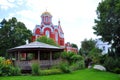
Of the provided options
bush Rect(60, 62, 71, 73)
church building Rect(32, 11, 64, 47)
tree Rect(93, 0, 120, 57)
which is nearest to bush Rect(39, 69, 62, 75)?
bush Rect(60, 62, 71, 73)

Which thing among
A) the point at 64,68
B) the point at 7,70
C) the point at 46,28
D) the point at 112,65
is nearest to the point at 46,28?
A: the point at 46,28

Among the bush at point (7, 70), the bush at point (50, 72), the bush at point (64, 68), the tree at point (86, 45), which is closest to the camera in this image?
the bush at point (7, 70)

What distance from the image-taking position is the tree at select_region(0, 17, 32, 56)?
50906 mm

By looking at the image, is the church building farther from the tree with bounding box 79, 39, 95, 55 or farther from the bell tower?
the tree with bounding box 79, 39, 95, 55

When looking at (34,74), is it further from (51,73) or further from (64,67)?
(64,67)

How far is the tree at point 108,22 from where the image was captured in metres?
28.5

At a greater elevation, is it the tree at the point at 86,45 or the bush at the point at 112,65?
the tree at the point at 86,45

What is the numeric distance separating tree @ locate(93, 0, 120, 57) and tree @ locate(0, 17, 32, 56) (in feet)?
76.6

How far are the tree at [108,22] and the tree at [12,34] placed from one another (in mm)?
23346

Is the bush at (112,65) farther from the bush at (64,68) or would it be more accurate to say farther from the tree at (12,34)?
the tree at (12,34)

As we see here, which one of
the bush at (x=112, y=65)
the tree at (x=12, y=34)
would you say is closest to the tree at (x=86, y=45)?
the tree at (x=12, y=34)

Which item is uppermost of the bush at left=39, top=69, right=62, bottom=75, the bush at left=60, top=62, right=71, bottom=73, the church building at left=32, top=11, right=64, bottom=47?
the church building at left=32, top=11, right=64, bottom=47

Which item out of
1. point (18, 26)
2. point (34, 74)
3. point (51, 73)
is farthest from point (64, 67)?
point (18, 26)

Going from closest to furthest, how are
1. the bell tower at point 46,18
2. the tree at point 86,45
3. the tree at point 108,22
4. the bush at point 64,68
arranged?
the bush at point 64,68
the tree at point 108,22
the bell tower at point 46,18
the tree at point 86,45
